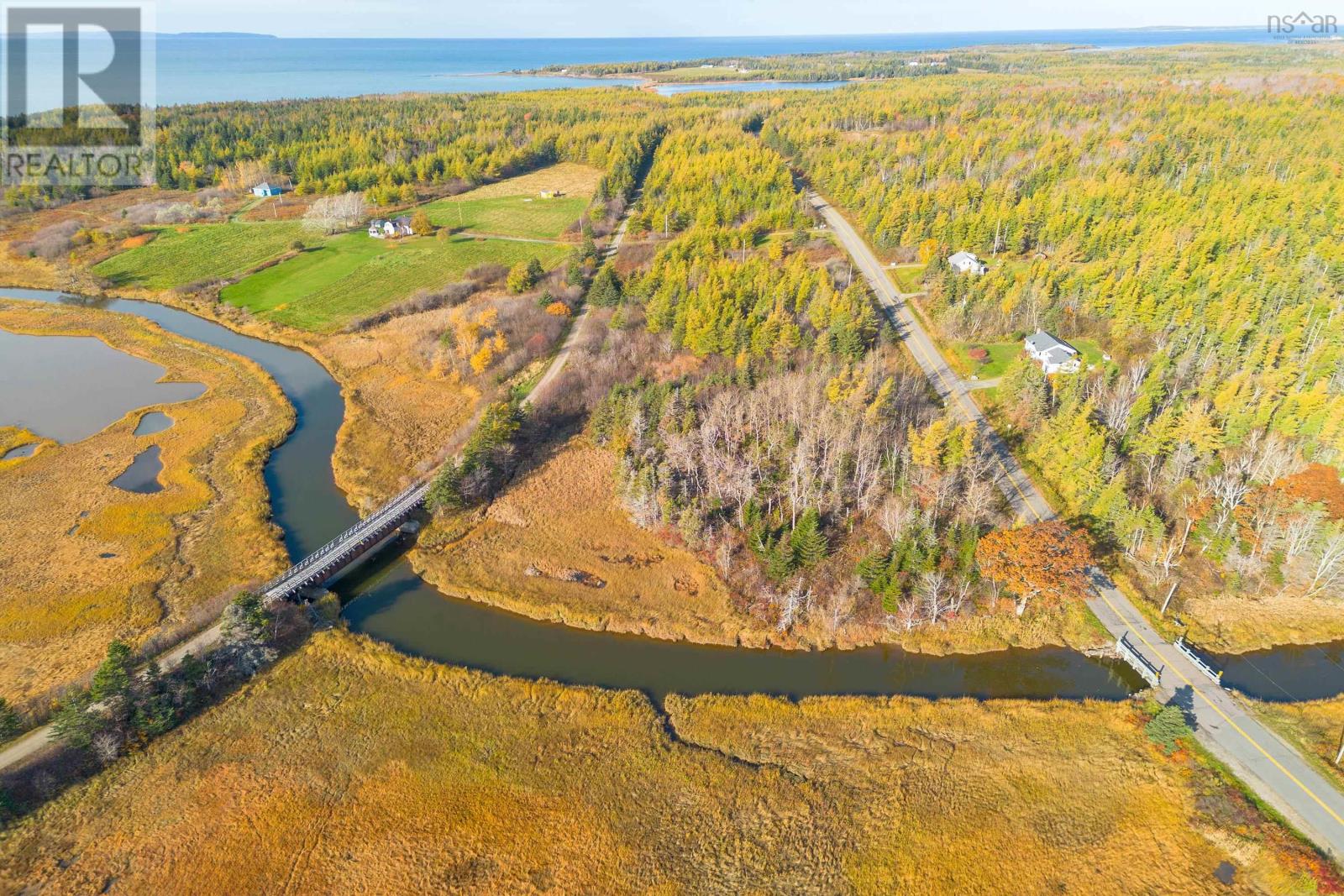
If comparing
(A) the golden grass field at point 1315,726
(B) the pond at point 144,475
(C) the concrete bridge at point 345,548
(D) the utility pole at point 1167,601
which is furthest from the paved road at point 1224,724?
(B) the pond at point 144,475

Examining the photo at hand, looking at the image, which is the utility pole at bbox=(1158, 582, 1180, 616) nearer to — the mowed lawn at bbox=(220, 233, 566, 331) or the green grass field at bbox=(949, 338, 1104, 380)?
the green grass field at bbox=(949, 338, 1104, 380)

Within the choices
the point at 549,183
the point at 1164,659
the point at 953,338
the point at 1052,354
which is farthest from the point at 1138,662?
the point at 549,183

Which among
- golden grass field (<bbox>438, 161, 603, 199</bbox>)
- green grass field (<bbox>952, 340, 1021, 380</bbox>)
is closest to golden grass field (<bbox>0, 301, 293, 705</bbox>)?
green grass field (<bbox>952, 340, 1021, 380</bbox>)

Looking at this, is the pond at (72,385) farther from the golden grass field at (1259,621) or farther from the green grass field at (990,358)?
the golden grass field at (1259,621)

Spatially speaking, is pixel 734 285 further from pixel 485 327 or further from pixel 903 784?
pixel 903 784

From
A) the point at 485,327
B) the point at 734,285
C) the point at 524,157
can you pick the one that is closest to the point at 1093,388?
the point at 734,285
